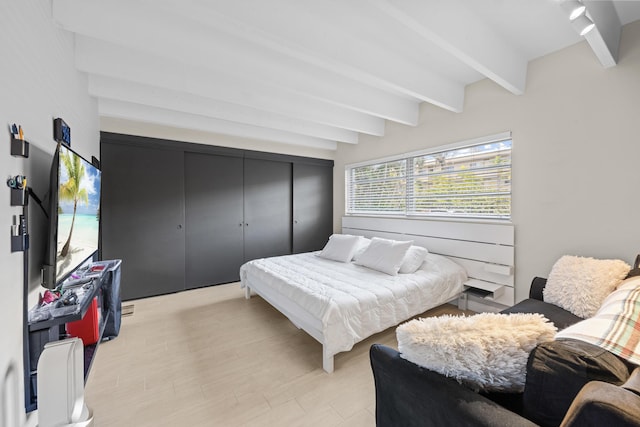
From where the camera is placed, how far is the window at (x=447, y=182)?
2.95m

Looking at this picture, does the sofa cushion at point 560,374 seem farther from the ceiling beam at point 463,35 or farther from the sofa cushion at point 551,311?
the ceiling beam at point 463,35

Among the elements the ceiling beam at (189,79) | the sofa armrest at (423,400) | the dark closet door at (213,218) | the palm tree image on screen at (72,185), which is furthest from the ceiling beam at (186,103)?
the sofa armrest at (423,400)

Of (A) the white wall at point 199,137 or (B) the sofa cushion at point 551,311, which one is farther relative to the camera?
(A) the white wall at point 199,137

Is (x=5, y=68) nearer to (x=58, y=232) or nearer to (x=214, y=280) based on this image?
(x=58, y=232)

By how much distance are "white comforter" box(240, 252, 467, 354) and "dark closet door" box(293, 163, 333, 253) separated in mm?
1591

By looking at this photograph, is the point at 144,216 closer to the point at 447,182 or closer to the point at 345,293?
the point at 345,293

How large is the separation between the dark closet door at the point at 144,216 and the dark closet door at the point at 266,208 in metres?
1.03

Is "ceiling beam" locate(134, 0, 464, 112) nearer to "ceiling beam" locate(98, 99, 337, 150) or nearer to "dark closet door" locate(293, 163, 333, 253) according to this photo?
"ceiling beam" locate(98, 99, 337, 150)

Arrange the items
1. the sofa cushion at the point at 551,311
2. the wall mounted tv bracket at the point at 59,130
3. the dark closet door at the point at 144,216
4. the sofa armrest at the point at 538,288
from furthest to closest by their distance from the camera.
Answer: the dark closet door at the point at 144,216 < the sofa armrest at the point at 538,288 < the sofa cushion at the point at 551,311 < the wall mounted tv bracket at the point at 59,130

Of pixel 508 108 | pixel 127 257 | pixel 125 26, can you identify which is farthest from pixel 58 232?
pixel 508 108

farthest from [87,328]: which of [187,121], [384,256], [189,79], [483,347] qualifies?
[384,256]

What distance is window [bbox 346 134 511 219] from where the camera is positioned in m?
2.95

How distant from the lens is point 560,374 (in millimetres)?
739

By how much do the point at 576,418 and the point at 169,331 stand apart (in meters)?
3.11
